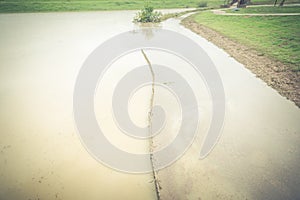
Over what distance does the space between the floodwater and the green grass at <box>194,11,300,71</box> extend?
2.67 m

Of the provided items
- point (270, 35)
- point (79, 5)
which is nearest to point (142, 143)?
point (270, 35)

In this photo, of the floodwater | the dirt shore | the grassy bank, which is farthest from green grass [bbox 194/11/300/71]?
the grassy bank

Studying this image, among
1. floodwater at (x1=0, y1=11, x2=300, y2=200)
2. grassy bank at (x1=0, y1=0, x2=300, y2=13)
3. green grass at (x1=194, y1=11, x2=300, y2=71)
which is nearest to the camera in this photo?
floodwater at (x1=0, y1=11, x2=300, y2=200)

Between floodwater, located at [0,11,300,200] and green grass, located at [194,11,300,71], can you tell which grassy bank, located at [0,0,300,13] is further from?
floodwater, located at [0,11,300,200]

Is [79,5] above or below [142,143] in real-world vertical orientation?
above

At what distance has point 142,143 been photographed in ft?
20.7

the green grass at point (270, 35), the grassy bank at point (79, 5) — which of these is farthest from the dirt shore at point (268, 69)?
the grassy bank at point (79, 5)

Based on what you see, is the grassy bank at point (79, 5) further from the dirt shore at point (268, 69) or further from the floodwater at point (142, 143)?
the dirt shore at point (268, 69)

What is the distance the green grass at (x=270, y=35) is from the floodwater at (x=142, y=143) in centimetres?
267

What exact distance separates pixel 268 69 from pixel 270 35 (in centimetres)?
664

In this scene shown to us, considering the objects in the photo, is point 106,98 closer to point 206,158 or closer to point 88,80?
point 88,80

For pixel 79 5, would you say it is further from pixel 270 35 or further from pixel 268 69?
pixel 268 69

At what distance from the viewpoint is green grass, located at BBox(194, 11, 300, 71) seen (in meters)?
11.8

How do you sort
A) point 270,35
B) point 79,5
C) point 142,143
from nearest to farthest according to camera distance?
1. point 142,143
2. point 270,35
3. point 79,5
